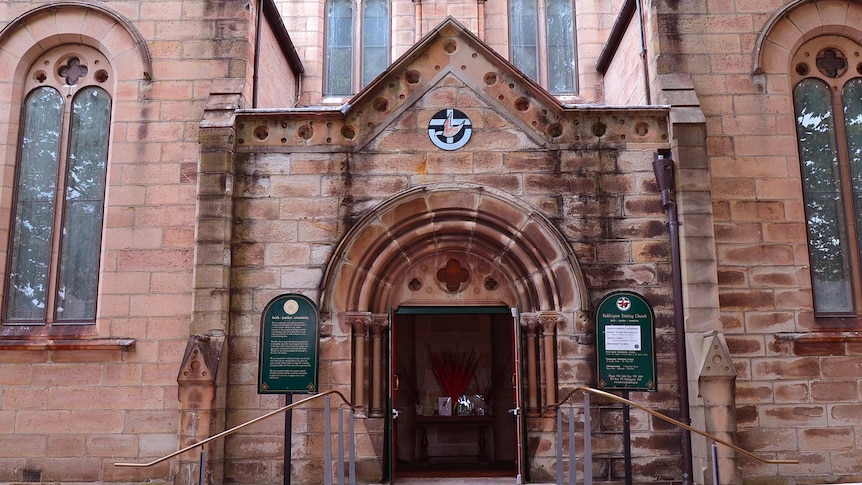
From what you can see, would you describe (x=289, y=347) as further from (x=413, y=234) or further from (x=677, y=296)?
(x=677, y=296)

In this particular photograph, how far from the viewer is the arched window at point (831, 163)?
10.1 m

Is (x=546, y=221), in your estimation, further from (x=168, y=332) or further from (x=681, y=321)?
(x=168, y=332)

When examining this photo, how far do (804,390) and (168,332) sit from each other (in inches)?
319

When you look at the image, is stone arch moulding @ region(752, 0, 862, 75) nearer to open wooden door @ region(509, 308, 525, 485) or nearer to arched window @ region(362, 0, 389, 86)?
open wooden door @ region(509, 308, 525, 485)

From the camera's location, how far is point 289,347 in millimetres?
9617

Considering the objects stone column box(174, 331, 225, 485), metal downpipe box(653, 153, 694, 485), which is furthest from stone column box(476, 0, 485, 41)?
stone column box(174, 331, 225, 485)

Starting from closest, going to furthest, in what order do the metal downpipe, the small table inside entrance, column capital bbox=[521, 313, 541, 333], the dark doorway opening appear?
the metal downpipe, column capital bbox=[521, 313, 541, 333], the small table inside entrance, the dark doorway opening

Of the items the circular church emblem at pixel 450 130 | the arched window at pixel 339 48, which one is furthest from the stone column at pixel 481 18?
the circular church emblem at pixel 450 130

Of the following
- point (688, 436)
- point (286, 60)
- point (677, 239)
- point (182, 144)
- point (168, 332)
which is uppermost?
point (286, 60)

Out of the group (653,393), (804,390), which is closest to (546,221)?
(653,393)

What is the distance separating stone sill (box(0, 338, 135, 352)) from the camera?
9.79m

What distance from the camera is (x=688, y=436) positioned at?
370 inches

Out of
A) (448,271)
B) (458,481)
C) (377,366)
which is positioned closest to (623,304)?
(448,271)

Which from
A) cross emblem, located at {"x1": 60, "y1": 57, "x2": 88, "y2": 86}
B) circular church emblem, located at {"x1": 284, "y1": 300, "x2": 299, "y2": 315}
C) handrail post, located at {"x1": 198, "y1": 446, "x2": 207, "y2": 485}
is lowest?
handrail post, located at {"x1": 198, "y1": 446, "x2": 207, "y2": 485}
